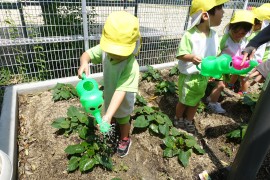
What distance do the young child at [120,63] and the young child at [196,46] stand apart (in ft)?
2.33

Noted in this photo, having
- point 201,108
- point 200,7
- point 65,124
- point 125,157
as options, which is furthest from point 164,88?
point 65,124

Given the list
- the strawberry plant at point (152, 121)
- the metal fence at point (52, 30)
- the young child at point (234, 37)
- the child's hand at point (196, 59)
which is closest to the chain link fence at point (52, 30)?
the metal fence at point (52, 30)

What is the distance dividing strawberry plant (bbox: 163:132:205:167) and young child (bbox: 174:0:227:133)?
0.41m

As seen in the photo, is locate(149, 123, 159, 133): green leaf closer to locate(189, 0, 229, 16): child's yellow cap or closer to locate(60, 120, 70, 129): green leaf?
locate(60, 120, 70, 129): green leaf

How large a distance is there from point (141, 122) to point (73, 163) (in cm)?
91

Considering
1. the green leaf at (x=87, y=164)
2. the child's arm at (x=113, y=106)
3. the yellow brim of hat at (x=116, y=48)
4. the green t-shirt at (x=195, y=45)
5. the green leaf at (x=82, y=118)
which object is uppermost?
the yellow brim of hat at (x=116, y=48)

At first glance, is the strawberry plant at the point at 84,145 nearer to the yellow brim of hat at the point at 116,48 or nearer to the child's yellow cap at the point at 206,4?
the yellow brim of hat at the point at 116,48

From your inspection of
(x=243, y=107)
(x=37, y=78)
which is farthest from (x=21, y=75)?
(x=243, y=107)

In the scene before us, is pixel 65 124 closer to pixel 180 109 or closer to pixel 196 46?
pixel 180 109

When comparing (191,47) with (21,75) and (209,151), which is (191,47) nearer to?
(209,151)

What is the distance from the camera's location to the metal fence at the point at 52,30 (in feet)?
10.3

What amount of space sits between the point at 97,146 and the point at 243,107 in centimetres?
238

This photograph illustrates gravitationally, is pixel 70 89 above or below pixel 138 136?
above

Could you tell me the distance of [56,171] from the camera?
233 cm
